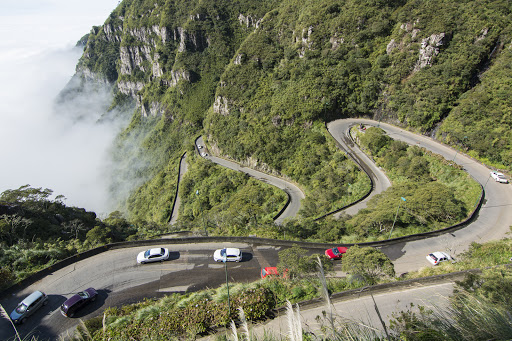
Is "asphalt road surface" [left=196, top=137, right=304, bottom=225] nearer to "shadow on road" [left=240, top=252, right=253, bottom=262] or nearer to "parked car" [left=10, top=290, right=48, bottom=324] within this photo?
"shadow on road" [left=240, top=252, right=253, bottom=262]

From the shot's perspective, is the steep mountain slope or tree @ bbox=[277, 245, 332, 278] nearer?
tree @ bbox=[277, 245, 332, 278]

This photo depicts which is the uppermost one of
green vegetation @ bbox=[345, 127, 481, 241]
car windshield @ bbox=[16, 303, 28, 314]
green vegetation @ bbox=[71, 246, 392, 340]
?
green vegetation @ bbox=[345, 127, 481, 241]

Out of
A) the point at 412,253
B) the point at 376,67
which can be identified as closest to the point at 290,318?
the point at 412,253

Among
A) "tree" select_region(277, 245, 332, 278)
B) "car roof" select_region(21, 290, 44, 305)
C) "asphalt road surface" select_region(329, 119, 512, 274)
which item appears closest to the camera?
"tree" select_region(277, 245, 332, 278)

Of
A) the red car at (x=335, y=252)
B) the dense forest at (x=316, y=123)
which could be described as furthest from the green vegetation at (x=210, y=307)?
the dense forest at (x=316, y=123)

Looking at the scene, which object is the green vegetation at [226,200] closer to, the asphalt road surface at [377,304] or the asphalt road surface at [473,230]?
the asphalt road surface at [377,304]

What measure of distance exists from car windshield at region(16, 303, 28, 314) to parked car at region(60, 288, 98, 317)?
191 centimetres

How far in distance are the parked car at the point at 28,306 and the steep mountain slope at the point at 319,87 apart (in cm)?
2910

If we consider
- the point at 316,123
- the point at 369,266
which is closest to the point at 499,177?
the point at 369,266

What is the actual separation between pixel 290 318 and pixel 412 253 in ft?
73.8

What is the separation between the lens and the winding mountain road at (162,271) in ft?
55.1

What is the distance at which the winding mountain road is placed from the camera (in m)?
16.8

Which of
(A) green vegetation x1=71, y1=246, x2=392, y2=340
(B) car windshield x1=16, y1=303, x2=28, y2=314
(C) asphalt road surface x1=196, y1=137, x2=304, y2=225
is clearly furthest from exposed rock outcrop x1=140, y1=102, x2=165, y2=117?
(A) green vegetation x1=71, y1=246, x2=392, y2=340

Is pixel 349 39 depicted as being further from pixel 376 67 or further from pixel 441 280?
pixel 441 280
